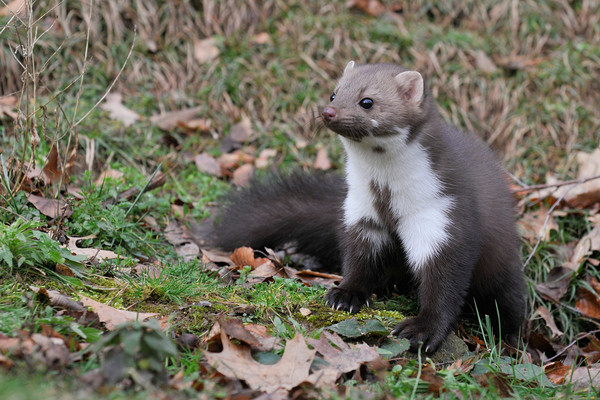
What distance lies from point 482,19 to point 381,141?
17.5 ft

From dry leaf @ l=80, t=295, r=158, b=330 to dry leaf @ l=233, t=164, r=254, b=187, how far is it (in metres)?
3.16

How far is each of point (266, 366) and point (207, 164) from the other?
406cm

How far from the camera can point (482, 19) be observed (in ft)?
29.8

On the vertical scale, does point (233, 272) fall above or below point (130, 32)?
below

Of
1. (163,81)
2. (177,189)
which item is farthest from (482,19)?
(177,189)

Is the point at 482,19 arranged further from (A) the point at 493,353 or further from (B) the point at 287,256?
(A) the point at 493,353

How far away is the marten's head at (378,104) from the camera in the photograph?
14.4 feet

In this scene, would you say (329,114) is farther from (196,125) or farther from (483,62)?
(483,62)

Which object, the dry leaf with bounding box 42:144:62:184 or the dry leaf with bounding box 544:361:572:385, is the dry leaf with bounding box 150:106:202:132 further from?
the dry leaf with bounding box 544:361:572:385

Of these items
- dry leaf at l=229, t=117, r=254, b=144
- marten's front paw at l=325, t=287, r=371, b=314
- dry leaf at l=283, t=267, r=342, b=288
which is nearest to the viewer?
marten's front paw at l=325, t=287, r=371, b=314

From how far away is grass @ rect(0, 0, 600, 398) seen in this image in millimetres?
6109

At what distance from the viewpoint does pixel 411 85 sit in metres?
4.62

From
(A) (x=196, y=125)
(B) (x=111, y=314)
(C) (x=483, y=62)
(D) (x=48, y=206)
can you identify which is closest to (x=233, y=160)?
(A) (x=196, y=125)

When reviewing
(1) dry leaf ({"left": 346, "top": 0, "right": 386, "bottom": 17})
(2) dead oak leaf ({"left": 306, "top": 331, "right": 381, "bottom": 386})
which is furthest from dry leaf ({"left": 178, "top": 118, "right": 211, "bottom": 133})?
(2) dead oak leaf ({"left": 306, "top": 331, "right": 381, "bottom": 386})
